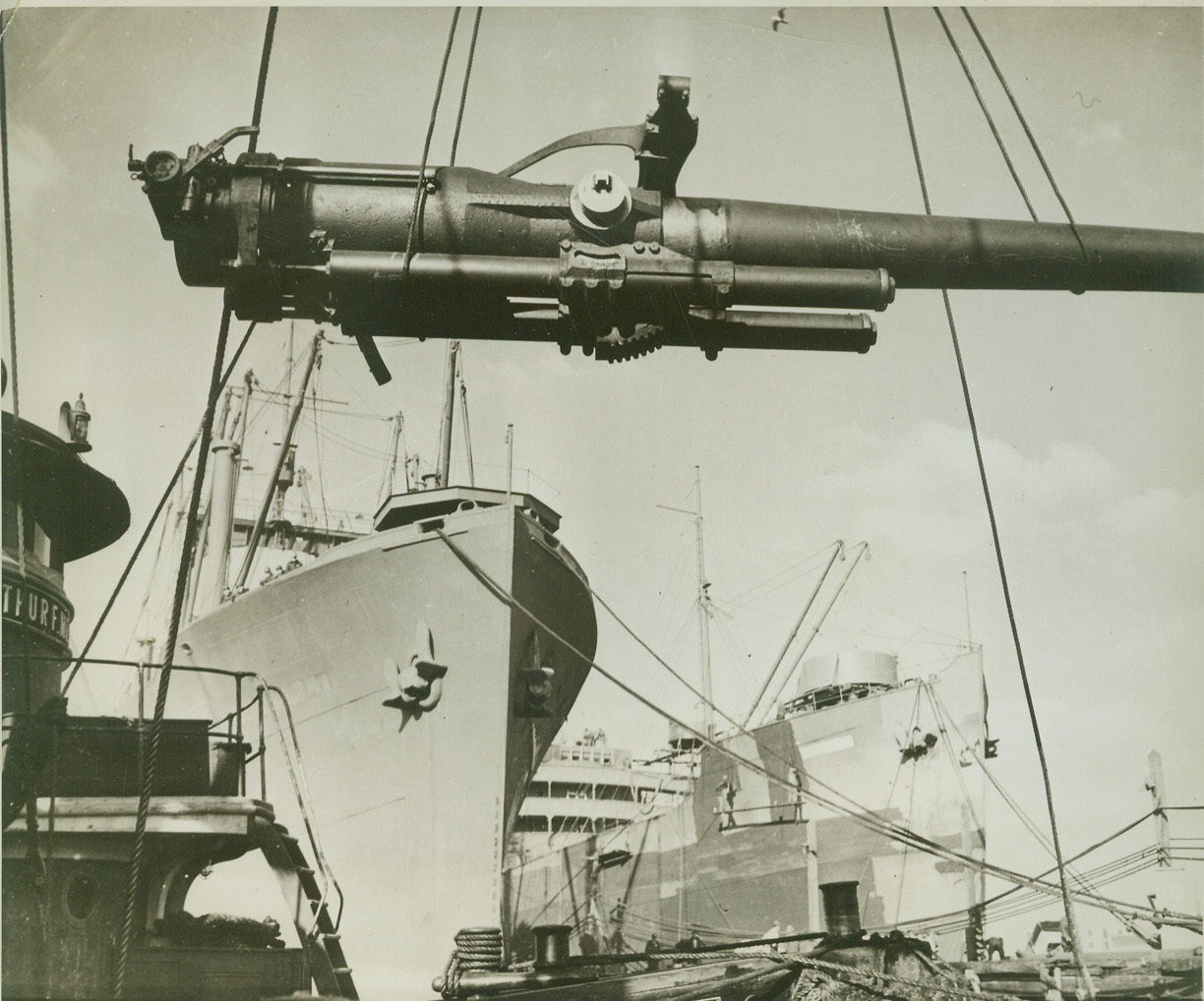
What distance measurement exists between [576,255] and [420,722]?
9119mm

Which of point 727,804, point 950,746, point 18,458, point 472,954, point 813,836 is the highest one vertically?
point 18,458

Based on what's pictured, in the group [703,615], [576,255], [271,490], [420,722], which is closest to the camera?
[576,255]

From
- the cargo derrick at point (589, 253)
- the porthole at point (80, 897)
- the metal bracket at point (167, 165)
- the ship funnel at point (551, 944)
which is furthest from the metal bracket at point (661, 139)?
the porthole at point (80, 897)

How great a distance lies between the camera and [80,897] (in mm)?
6730

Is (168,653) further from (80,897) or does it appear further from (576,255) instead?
(80,897)

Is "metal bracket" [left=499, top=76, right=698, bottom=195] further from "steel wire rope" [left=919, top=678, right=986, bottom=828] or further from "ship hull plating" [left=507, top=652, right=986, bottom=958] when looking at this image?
"steel wire rope" [left=919, top=678, right=986, bottom=828]

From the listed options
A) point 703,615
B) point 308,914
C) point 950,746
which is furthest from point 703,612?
point 308,914

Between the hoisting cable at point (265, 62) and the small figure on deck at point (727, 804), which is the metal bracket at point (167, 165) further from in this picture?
the small figure on deck at point (727, 804)

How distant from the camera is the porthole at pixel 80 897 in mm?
6656

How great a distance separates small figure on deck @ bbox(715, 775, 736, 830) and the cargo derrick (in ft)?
57.1

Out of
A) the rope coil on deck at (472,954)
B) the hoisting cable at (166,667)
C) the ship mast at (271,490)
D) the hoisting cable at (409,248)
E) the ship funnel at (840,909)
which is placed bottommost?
the rope coil on deck at (472,954)

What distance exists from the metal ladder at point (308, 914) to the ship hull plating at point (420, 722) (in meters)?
3.02

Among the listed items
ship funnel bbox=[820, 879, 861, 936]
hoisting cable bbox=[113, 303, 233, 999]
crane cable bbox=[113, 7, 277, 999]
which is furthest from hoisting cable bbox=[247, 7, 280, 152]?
ship funnel bbox=[820, 879, 861, 936]

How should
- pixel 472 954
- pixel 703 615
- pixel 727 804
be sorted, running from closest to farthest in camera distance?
pixel 472 954
pixel 727 804
pixel 703 615
